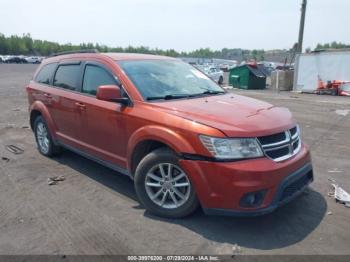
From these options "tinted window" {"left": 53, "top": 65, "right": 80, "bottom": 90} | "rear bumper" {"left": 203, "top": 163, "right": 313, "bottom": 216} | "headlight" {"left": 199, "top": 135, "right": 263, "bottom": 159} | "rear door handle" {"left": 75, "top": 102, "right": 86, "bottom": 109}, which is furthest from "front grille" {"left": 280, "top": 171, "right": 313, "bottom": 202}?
"tinted window" {"left": 53, "top": 65, "right": 80, "bottom": 90}

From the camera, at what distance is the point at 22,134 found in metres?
8.40

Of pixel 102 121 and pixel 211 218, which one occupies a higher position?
pixel 102 121

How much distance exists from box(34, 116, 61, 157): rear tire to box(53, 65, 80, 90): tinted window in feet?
2.89

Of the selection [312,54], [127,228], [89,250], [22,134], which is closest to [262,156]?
[127,228]

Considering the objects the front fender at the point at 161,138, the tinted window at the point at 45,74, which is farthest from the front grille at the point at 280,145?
the tinted window at the point at 45,74

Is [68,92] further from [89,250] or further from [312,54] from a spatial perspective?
[312,54]

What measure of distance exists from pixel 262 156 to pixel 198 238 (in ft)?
3.45

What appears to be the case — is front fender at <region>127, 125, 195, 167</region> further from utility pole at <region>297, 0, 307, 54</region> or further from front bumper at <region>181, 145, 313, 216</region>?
utility pole at <region>297, 0, 307, 54</region>

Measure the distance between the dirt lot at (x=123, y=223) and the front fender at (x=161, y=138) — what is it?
82 cm

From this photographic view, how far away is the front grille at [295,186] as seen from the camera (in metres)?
3.75

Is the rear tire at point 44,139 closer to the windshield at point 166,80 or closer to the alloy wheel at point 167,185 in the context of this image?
the windshield at point 166,80

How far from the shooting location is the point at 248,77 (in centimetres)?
2470

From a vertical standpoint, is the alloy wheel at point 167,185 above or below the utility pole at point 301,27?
below

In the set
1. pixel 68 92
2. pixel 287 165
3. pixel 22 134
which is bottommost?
pixel 22 134
